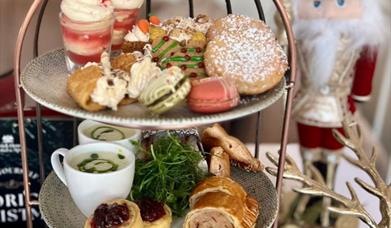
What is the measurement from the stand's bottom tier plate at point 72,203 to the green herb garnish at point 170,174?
0.04m

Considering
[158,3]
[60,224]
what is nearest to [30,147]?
[60,224]

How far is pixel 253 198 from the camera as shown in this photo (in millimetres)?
918

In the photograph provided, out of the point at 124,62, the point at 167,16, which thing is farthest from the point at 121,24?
the point at 167,16

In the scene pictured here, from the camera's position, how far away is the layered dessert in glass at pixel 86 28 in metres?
0.80

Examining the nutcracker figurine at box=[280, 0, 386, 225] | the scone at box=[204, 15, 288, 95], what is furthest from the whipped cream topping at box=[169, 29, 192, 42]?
the nutcracker figurine at box=[280, 0, 386, 225]

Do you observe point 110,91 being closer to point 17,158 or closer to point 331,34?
point 17,158

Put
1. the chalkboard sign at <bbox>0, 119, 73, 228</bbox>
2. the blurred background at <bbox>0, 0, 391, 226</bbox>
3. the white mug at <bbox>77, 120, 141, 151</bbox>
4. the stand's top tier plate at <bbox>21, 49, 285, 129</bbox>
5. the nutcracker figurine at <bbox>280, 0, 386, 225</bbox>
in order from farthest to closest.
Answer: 1. the blurred background at <bbox>0, 0, 391, 226</bbox>
2. the nutcracker figurine at <bbox>280, 0, 386, 225</bbox>
3. the chalkboard sign at <bbox>0, 119, 73, 228</bbox>
4. the white mug at <bbox>77, 120, 141, 151</bbox>
5. the stand's top tier plate at <bbox>21, 49, 285, 129</bbox>

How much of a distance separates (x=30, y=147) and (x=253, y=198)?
0.56 meters

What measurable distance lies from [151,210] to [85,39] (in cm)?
25

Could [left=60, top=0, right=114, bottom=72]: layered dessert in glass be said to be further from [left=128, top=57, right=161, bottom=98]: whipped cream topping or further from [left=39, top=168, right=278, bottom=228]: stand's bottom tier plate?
[left=39, top=168, right=278, bottom=228]: stand's bottom tier plate

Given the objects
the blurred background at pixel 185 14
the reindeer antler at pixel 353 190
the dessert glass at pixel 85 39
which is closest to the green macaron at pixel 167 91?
the dessert glass at pixel 85 39

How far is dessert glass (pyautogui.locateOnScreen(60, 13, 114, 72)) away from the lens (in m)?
0.81

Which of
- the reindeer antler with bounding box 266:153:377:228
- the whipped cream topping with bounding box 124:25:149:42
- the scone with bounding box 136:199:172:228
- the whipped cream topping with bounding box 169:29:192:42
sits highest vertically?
the whipped cream topping with bounding box 169:29:192:42

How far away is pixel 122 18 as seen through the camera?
2.97 ft
